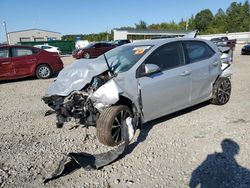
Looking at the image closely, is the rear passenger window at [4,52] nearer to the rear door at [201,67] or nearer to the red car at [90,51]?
the rear door at [201,67]

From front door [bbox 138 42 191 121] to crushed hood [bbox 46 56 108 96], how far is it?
29.8 inches

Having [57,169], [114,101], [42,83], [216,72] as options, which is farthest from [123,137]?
[42,83]

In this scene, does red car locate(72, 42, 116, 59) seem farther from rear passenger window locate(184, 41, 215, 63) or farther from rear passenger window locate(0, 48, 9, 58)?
rear passenger window locate(184, 41, 215, 63)

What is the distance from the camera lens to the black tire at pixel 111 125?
4.29 metres

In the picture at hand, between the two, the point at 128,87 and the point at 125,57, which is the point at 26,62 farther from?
the point at 128,87

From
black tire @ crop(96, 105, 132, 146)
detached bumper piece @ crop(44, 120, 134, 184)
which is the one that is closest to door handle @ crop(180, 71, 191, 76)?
black tire @ crop(96, 105, 132, 146)

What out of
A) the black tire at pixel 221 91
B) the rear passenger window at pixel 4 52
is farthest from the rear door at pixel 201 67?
the rear passenger window at pixel 4 52

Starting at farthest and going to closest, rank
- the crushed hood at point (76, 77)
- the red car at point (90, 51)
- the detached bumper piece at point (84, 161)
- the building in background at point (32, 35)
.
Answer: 1. the building in background at point (32, 35)
2. the red car at point (90, 51)
3. the crushed hood at point (76, 77)
4. the detached bumper piece at point (84, 161)

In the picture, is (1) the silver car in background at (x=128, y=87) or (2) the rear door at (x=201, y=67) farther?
(2) the rear door at (x=201, y=67)

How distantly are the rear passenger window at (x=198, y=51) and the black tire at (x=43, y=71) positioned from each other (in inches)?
306

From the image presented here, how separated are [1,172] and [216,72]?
15.5 ft

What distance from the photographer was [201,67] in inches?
225

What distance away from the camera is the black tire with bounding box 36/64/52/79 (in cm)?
1186

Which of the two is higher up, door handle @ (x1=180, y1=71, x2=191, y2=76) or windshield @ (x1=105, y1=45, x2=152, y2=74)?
windshield @ (x1=105, y1=45, x2=152, y2=74)
